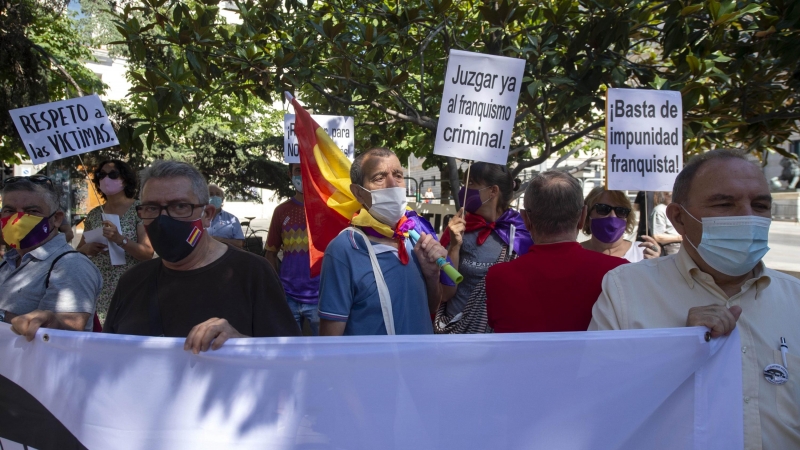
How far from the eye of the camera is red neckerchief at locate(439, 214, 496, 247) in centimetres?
375

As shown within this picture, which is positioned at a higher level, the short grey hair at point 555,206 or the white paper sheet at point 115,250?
the short grey hair at point 555,206

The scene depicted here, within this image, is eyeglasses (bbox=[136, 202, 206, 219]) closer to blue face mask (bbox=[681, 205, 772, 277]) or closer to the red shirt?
the red shirt

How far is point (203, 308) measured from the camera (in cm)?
241

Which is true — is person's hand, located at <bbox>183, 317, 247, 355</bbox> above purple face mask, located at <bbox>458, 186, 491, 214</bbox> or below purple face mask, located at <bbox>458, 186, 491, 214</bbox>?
below

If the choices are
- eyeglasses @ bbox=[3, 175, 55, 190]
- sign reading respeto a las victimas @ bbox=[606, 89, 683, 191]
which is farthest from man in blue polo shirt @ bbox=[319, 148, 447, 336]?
sign reading respeto a las victimas @ bbox=[606, 89, 683, 191]

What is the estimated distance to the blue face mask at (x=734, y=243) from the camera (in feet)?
6.64

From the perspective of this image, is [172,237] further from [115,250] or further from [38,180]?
[115,250]

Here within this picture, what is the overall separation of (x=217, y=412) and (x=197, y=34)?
4203 mm

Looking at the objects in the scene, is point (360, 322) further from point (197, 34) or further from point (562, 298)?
point (197, 34)

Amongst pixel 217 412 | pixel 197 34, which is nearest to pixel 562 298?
pixel 217 412

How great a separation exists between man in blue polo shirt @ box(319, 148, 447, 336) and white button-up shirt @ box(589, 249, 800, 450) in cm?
81

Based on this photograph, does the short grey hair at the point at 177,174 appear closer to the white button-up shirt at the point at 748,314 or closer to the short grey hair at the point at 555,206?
the short grey hair at the point at 555,206

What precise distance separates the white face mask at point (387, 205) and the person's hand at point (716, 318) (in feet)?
4.27

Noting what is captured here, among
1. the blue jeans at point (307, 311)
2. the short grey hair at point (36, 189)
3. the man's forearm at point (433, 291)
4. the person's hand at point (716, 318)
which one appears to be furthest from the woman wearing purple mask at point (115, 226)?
the person's hand at point (716, 318)
